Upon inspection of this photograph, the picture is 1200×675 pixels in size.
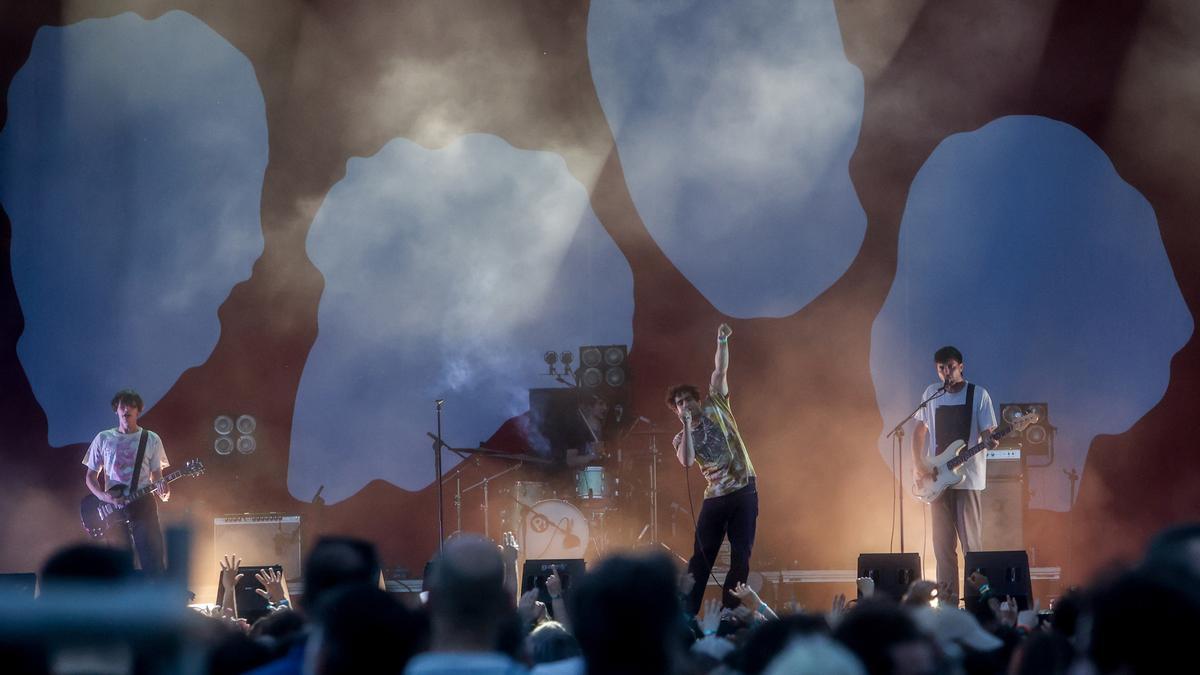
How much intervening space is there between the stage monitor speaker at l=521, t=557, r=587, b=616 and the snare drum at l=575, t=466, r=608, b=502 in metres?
2.38

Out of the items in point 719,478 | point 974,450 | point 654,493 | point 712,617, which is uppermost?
point 974,450

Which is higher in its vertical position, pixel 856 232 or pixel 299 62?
pixel 299 62

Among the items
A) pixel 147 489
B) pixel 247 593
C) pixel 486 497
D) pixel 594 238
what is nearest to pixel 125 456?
pixel 147 489

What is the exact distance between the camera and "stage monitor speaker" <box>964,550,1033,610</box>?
23.9 ft

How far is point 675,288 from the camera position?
11070 millimetres

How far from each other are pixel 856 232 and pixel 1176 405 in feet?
9.93

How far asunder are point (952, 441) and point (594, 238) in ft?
12.8

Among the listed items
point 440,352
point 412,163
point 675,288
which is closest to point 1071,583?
point 675,288

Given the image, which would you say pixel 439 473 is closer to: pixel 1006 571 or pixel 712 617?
pixel 1006 571

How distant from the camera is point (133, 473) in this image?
9391mm

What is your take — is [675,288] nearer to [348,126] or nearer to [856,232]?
[856,232]

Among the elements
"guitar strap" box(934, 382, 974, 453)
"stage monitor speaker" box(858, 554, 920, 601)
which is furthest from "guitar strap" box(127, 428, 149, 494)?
"guitar strap" box(934, 382, 974, 453)

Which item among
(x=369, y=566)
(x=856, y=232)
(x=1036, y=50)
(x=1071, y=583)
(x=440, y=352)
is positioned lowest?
(x=1071, y=583)

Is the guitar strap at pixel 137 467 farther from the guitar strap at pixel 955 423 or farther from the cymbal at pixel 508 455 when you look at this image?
the guitar strap at pixel 955 423
